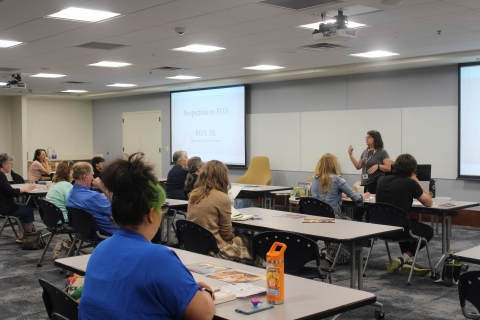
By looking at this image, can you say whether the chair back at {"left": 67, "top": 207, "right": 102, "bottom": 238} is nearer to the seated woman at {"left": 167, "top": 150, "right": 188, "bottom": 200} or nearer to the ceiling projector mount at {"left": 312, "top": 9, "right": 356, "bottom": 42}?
the seated woman at {"left": 167, "top": 150, "right": 188, "bottom": 200}

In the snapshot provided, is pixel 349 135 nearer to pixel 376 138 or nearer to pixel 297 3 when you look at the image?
pixel 376 138

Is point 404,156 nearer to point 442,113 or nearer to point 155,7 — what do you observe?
point 155,7

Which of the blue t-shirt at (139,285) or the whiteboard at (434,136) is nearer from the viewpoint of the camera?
the blue t-shirt at (139,285)

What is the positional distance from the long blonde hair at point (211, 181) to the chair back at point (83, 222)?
127 cm

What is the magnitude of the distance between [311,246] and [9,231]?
21.8 ft

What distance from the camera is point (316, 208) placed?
5926 mm

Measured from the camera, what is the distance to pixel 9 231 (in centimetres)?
881

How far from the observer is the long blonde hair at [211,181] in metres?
4.54

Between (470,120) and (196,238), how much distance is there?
6244 millimetres

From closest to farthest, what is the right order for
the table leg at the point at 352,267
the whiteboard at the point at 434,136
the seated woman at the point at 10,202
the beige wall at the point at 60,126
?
the table leg at the point at 352,267 < the seated woman at the point at 10,202 < the whiteboard at the point at 434,136 < the beige wall at the point at 60,126

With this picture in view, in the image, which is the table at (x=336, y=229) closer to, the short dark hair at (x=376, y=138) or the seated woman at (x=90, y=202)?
the seated woman at (x=90, y=202)

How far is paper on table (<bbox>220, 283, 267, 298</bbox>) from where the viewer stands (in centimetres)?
249

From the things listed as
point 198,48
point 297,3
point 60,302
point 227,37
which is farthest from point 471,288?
point 198,48

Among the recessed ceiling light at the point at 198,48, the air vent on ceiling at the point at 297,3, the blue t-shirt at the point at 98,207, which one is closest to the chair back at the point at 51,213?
the blue t-shirt at the point at 98,207
